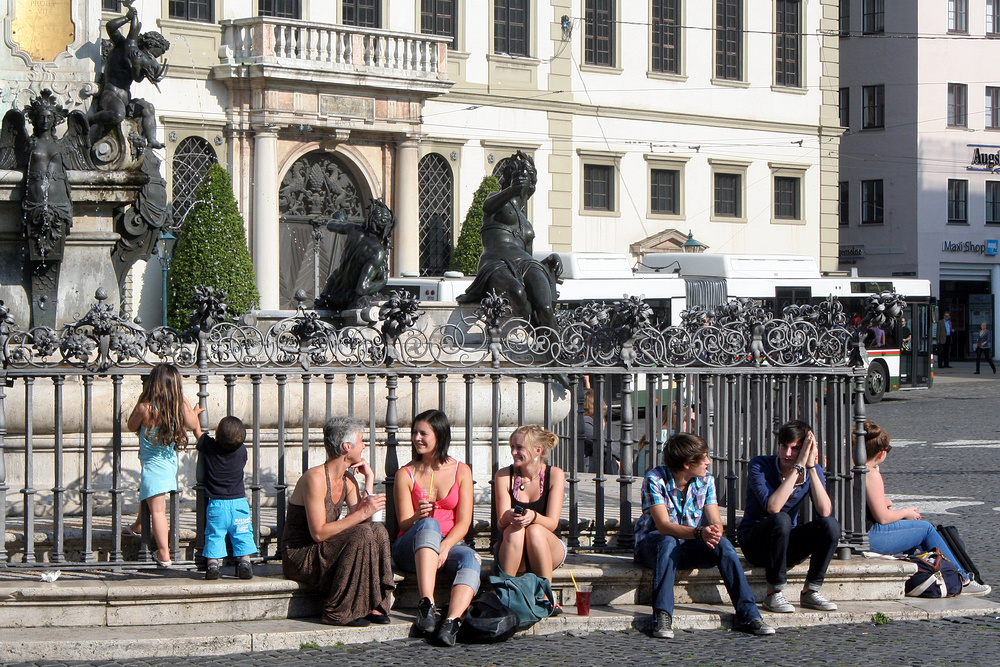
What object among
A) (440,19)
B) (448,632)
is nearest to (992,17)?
(440,19)

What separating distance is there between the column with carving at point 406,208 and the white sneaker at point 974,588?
26.2 metres

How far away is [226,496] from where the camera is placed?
785cm

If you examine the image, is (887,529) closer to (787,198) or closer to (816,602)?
(816,602)

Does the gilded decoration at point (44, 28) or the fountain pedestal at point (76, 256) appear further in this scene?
the gilded decoration at point (44, 28)

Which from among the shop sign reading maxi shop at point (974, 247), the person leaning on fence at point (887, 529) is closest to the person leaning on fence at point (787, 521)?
the person leaning on fence at point (887, 529)

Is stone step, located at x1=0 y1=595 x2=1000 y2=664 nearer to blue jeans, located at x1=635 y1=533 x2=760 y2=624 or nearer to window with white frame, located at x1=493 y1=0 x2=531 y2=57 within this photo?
blue jeans, located at x1=635 y1=533 x2=760 y2=624

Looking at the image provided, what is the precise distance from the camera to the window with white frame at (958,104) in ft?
163

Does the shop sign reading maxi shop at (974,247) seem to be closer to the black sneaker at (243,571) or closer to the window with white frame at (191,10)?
the window with white frame at (191,10)

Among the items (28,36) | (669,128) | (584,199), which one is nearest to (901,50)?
(669,128)

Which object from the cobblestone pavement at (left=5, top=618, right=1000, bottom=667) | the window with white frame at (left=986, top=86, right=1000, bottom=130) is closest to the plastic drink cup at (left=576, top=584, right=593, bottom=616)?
the cobblestone pavement at (left=5, top=618, right=1000, bottom=667)

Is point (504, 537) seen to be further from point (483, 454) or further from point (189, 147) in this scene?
point (189, 147)

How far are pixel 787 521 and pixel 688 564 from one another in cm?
58

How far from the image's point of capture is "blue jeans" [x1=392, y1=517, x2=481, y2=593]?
773 centimetres

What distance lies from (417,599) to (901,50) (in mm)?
44454
